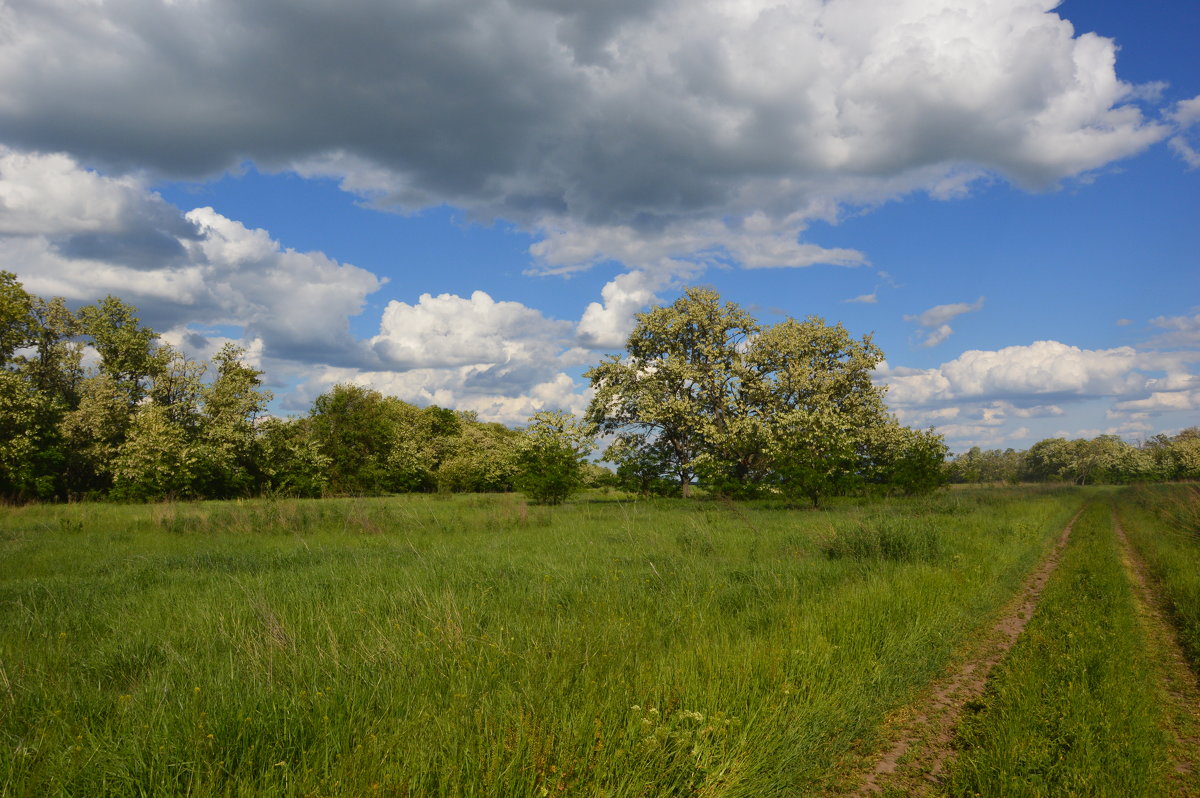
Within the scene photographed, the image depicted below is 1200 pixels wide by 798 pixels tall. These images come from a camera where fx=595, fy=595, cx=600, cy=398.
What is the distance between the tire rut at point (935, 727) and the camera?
474 centimetres

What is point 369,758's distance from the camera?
3639 mm

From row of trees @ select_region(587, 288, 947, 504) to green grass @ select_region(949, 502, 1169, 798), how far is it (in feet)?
76.0

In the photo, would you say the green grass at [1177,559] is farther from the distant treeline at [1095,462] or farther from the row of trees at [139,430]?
the distant treeline at [1095,462]

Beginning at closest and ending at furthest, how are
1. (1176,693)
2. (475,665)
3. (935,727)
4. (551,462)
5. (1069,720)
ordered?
(1069,720), (475,665), (935,727), (1176,693), (551,462)

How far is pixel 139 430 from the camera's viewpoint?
121 feet

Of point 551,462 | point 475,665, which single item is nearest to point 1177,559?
point 475,665

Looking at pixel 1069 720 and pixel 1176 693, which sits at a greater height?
pixel 1069 720

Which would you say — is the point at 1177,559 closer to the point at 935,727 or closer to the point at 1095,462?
the point at 935,727

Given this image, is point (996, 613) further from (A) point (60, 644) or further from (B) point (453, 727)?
(A) point (60, 644)

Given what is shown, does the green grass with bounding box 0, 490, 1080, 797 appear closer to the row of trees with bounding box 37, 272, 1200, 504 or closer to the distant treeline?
the row of trees with bounding box 37, 272, 1200, 504

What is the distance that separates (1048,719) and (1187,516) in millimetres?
22843

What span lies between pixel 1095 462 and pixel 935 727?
180 m

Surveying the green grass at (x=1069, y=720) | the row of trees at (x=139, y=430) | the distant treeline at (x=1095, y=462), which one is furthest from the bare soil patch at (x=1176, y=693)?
the distant treeline at (x=1095, y=462)

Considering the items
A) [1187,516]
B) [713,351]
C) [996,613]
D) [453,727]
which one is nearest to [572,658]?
[453,727]
